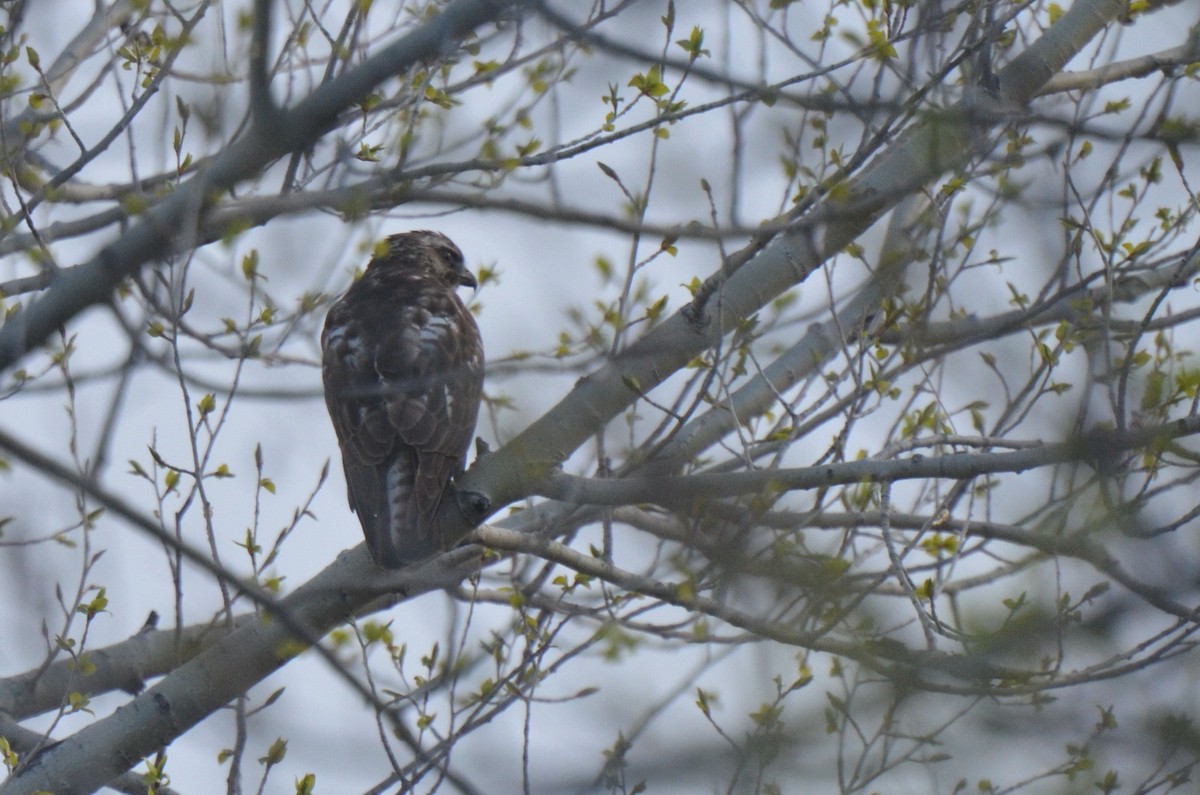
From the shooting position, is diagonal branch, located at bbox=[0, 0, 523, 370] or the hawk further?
the hawk

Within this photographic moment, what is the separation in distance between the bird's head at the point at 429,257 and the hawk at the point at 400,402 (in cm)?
53

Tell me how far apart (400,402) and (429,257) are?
8.23 ft

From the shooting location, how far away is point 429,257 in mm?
9125

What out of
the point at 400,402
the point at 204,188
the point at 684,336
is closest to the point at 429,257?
the point at 400,402

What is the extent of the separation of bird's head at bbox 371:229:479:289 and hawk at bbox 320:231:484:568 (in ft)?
1.75

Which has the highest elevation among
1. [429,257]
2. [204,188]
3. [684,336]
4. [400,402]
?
[429,257]

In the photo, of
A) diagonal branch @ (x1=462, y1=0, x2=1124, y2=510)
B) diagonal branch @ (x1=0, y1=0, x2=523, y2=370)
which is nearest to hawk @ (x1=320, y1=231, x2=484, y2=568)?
diagonal branch @ (x1=462, y1=0, x2=1124, y2=510)

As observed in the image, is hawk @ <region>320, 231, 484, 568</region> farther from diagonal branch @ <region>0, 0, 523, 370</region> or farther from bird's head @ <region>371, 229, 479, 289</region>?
Result: diagonal branch @ <region>0, 0, 523, 370</region>

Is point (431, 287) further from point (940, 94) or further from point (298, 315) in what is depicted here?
point (940, 94)

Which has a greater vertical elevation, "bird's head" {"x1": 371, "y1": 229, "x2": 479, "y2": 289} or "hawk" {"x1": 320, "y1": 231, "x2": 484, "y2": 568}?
"bird's head" {"x1": 371, "y1": 229, "x2": 479, "y2": 289}

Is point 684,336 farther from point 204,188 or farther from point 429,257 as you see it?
point 429,257

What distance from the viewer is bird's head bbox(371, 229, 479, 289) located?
353 inches

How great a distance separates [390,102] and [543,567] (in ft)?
8.34

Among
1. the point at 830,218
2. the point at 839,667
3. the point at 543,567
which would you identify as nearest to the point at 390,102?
the point at 543,567
